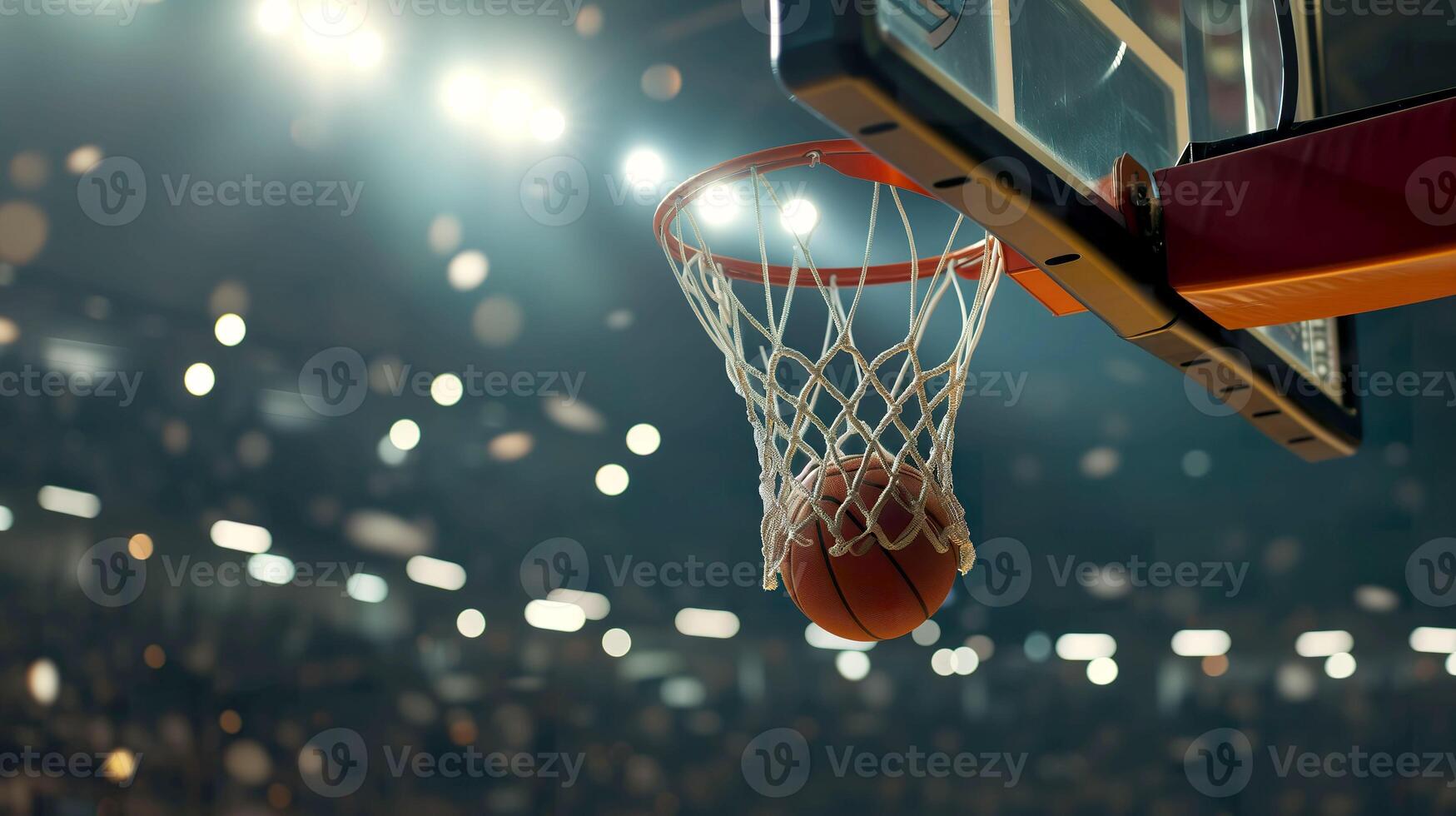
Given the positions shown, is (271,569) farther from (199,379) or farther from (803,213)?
(803,213)

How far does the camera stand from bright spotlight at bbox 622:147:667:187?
3256 mm

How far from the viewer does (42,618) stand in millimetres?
2619

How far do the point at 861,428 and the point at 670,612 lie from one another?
1.85 meters

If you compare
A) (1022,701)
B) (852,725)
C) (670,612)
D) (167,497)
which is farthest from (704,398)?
(167,497)

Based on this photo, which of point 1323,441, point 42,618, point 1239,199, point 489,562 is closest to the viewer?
point 1239,199

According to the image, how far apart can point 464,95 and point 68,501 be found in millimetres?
1512

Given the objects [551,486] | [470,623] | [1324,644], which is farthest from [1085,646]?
[470,623]

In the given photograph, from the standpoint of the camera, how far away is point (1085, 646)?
3.23 m

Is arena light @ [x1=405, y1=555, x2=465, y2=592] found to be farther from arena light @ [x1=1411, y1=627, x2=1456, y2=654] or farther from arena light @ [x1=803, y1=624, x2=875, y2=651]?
arena light @ [x1=1411, y1=627, x2=1456, y2=654]

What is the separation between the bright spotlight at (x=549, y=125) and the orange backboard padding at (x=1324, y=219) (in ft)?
7.10

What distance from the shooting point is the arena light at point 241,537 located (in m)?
2.88

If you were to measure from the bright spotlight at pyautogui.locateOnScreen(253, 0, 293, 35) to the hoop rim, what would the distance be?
1506mm

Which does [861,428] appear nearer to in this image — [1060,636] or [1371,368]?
[1060,636]

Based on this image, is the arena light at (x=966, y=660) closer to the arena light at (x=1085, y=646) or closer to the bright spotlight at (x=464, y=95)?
the arena light at (x=1085, y=646)
